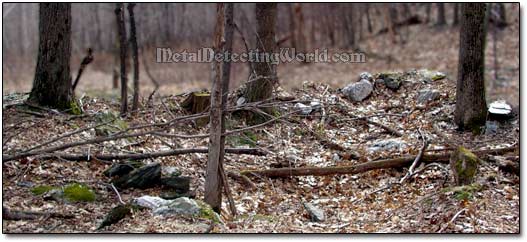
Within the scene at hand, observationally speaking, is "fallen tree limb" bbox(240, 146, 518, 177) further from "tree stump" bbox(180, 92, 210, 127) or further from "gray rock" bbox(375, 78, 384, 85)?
"gray rock" bbox(375, 78, 384, 85)

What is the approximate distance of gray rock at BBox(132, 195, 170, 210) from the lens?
478 cm

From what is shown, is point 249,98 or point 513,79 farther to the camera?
point 513,79

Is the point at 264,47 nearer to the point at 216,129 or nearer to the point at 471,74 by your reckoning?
the point at 471,74

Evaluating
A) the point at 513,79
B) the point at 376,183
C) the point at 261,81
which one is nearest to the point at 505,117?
the point at 376,183

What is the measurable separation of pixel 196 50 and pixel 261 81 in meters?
0.75

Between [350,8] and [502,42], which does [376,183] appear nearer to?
[502,42]

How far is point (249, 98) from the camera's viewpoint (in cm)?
618

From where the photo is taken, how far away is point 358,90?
7676mm

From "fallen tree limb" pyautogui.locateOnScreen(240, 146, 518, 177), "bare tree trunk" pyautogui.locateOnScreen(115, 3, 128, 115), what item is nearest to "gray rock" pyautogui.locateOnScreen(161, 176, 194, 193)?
"fallen tree limb" pyautogui.locateOnScreen(240, 146, 518, 177)

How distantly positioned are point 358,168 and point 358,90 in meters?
1.79

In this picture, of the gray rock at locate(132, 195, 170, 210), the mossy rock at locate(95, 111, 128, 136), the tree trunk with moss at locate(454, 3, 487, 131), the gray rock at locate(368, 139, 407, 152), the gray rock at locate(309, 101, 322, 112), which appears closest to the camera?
the gray rock at locate(132, 195, 170, 210)

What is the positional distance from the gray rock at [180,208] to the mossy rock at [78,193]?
2.35 feet

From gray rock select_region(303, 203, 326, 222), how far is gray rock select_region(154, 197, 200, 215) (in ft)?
3.24

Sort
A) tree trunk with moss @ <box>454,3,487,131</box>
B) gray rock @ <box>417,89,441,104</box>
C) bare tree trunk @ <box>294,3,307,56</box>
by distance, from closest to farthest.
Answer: tree trunk with moss @ <box>454,3,487,131</box>, gray rock @ <box>417,89,441,104</box>, bare tree trunk @ <box>294,3,307,56</box>
